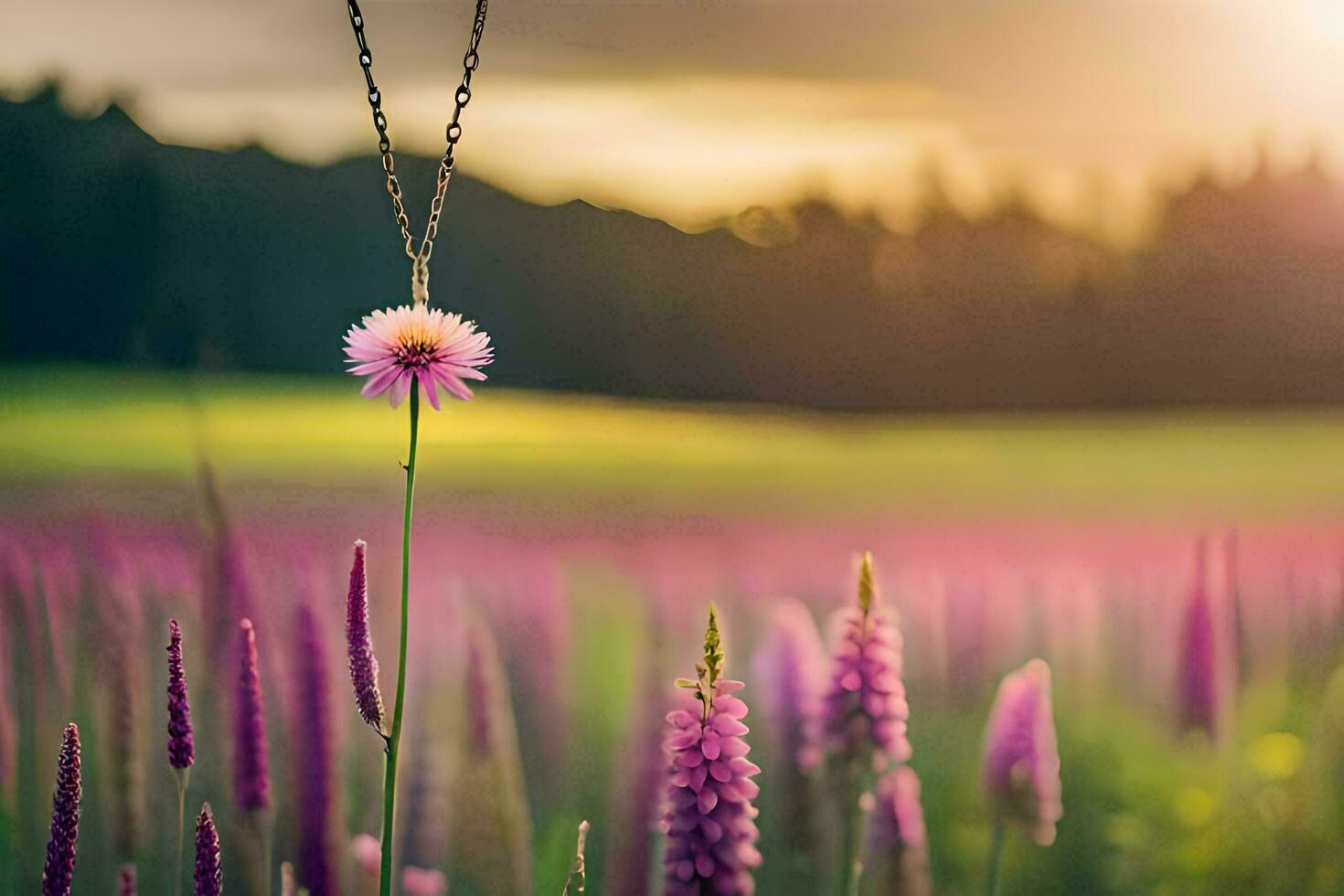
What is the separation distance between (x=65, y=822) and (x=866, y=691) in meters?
0.98

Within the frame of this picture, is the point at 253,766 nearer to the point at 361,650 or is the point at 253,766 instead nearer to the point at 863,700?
the point at 361,650

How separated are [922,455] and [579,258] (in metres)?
0.54

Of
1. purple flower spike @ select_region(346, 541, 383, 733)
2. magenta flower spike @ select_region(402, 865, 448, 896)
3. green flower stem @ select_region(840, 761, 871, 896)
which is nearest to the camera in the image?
purple flower spike @ select_region(346, 541, 383, 733)

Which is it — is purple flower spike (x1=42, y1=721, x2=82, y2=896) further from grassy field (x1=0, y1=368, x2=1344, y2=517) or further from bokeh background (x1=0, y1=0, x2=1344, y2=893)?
grassy field (x1=0, y1=368, x2=1344, y2=517)

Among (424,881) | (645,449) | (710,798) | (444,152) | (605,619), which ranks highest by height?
(444,152)

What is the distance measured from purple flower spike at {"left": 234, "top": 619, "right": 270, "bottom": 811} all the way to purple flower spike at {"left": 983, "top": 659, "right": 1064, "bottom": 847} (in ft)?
3.13

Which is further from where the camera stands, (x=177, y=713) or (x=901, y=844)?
(x=901, y=844)

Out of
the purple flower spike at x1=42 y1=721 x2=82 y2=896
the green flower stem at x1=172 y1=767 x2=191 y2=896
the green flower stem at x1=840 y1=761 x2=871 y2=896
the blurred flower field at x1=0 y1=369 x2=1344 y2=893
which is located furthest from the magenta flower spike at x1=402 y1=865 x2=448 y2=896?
the green flower stem at x1=840 y1=761 x2=871 y2=896

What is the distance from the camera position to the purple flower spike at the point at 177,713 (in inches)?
58.2

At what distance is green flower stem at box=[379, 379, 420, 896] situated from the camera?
58.9 inches

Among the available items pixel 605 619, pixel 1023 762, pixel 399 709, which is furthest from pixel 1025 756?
pixel 399 709

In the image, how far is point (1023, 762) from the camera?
5.36 feet

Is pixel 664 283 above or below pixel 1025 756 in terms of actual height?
above

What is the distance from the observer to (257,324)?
5.50 ft
